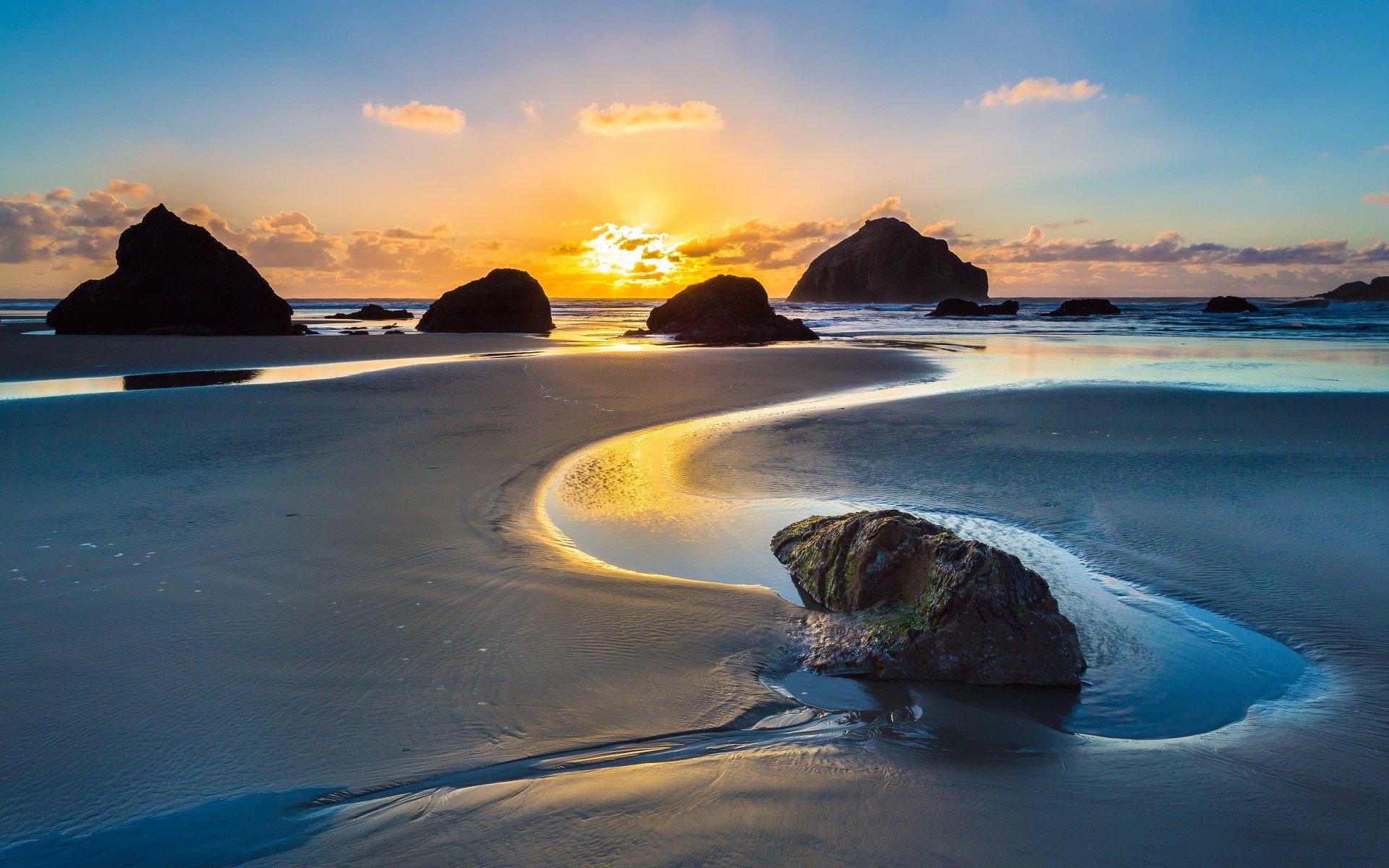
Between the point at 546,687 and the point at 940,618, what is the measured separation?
191 cm

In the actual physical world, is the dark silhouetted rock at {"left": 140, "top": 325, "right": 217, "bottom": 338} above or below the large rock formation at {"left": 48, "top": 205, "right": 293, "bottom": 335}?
below

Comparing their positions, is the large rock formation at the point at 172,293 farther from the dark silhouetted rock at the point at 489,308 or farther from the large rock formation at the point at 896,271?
the large rock formation at the point at 896,271

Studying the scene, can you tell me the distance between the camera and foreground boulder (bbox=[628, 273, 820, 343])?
33188 mm

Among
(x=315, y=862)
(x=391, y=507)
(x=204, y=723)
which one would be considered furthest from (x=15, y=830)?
(x=391, y=507)

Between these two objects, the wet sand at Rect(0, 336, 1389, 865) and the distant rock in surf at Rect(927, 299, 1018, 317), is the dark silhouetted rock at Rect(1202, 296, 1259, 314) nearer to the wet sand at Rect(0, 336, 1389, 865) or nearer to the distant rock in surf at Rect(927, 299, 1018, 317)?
the distant rock in surf at Rect(927, 299, 1018, 317)

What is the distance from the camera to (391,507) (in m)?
6.03

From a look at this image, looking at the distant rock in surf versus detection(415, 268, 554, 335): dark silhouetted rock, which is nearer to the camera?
detection(415, 268, 554, 335): dark silhouetted rock

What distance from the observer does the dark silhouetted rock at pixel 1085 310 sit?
56.1 meters

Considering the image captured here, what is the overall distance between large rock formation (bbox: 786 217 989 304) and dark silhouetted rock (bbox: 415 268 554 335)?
10594cm

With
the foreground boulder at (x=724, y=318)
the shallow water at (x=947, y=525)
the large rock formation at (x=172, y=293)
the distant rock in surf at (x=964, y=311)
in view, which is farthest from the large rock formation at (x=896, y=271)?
the shallow water at (x=947, y=525)

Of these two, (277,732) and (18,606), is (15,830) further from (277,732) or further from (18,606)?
(18,606)

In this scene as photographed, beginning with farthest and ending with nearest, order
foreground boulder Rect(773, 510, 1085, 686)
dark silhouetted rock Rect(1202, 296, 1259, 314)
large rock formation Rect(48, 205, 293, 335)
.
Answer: dark silhouetted rock Rect(1202, 296, 1259, 314) → large rock formation Rect(48, 205, 293, 335) → foreground boulder Rect(773, 510, 1085, 686)

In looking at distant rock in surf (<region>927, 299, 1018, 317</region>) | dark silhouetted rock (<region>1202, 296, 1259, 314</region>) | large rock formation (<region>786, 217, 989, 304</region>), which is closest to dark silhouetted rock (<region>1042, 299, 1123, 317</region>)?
distant rock in surf (<region>927, 299, 1018, 317</region>)

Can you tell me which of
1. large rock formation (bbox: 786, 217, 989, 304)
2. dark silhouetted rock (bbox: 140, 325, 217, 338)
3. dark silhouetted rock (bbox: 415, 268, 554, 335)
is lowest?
dark silhouetted rock (bbox: 140, 325, 217, 338)
